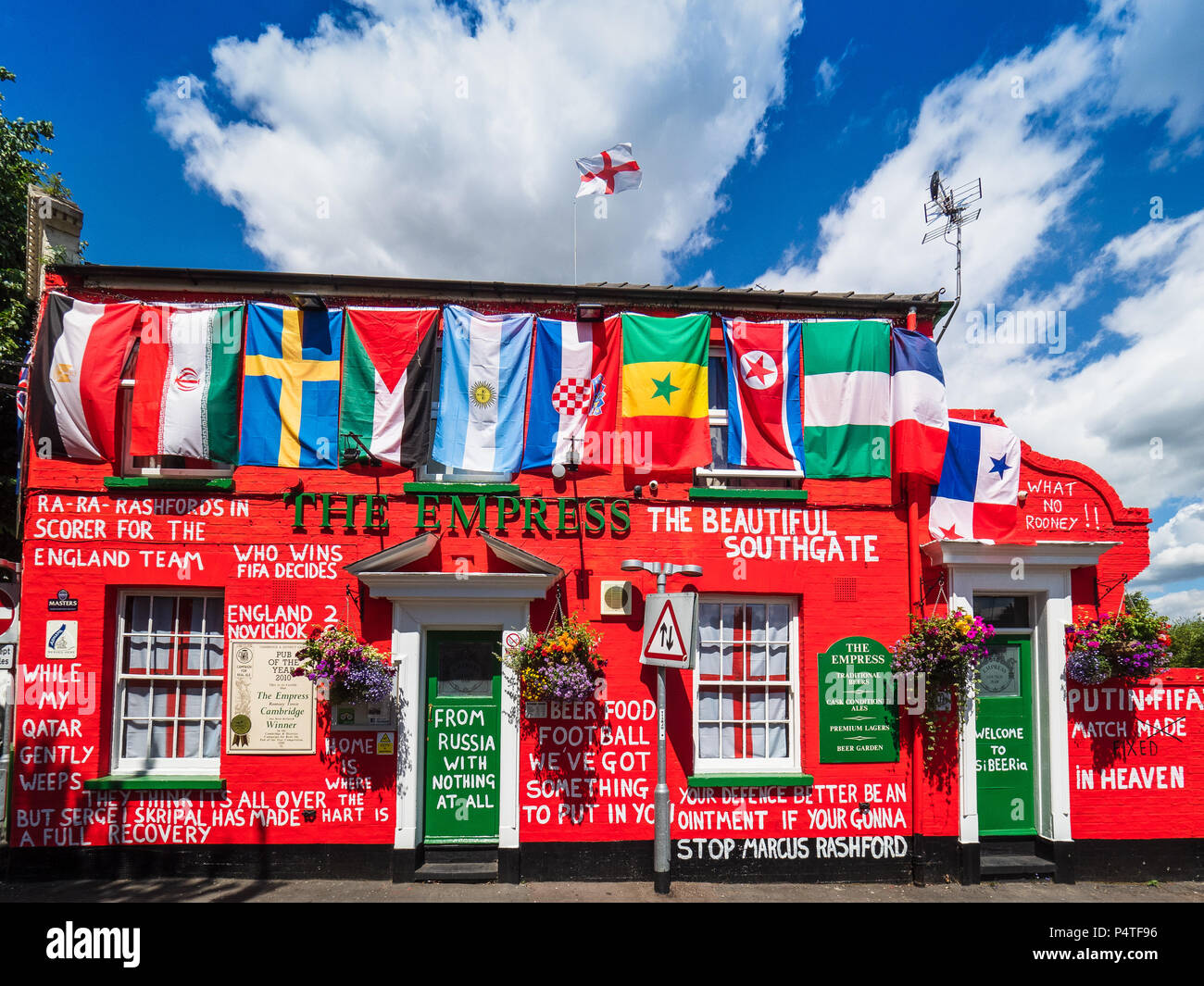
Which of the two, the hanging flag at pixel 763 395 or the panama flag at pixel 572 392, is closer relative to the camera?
the panama flag at pixel 572 392

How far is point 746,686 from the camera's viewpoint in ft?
25.9

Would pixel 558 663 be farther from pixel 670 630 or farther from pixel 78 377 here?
pixel 78 377

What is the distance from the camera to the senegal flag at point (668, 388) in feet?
26.1

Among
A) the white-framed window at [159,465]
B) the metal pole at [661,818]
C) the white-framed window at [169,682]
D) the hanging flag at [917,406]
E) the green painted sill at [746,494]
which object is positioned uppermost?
the hanging flag at [917,406]

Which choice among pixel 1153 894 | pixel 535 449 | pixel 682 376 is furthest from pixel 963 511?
pixel 535 449

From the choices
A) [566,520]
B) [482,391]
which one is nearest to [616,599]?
[566,520]

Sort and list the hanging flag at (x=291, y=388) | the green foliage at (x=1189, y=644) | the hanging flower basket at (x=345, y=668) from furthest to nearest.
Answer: the green foliage at (x=1189, y=644)
the hanging flag at (x=291, y=388)
the hanging flower basket at (x=345, y=668)

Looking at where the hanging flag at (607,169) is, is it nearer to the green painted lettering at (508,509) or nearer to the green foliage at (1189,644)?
the green painted lettering at (508,509)

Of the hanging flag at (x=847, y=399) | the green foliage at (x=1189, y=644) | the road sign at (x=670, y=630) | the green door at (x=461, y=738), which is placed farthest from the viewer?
the green foliage at (x=1189, y=644)

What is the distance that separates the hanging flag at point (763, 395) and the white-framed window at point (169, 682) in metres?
6.56

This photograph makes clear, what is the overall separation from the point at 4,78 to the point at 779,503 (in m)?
14.9

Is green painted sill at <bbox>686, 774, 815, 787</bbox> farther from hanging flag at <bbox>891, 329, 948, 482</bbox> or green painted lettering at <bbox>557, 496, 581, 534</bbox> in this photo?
hanging flag at <bbox>891, 329, 948, 482</bbox>

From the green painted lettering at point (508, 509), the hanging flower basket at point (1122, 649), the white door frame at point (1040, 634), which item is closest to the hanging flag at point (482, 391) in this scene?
the green painted lettering at point (508, 509)

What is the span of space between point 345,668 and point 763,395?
577 cm
